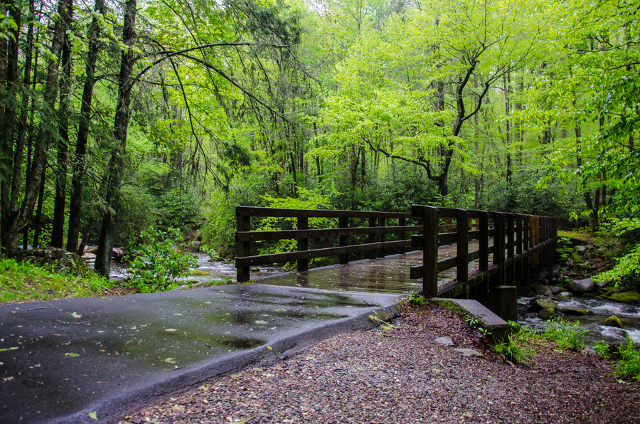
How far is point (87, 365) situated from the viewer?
7.86ft

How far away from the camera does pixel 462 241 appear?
5723mm

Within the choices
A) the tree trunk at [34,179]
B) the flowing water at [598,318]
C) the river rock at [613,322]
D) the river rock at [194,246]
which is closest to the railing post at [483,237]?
the flowing water at [598,318]

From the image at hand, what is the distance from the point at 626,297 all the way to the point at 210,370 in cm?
1458

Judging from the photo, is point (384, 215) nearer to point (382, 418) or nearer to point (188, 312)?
point (188, 312)

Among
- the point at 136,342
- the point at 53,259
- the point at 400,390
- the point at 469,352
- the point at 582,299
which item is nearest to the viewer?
the point at 400,390

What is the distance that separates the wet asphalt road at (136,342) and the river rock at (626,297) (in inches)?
457

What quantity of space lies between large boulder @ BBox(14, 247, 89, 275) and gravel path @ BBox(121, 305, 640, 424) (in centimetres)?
771

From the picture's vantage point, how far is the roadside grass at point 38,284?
20.8 ft

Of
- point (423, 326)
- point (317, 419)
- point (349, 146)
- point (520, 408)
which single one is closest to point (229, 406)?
point (317, 419)

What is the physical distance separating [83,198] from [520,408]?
972 cm

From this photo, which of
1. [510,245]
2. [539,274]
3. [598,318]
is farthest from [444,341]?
[539,274]

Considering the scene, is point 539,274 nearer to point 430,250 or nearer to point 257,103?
point 257,103

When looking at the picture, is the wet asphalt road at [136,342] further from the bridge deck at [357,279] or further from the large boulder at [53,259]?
the large boulder at [53,259]

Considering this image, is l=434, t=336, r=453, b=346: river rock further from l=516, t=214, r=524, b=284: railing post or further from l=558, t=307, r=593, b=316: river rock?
l=558, t=307, r=593, b=316: river rock
